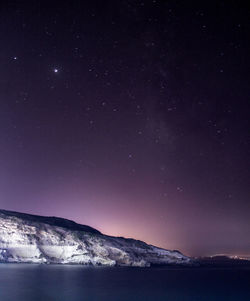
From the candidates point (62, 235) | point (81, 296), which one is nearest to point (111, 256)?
point (62, 235)

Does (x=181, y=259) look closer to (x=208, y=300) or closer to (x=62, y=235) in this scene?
(x=62, y=235)

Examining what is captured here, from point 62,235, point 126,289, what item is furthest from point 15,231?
point 126,289

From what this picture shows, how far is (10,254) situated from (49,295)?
68255 millimetres

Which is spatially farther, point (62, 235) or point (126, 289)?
point (62, 235)

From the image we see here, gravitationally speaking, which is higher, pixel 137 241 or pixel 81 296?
pixel 137 241

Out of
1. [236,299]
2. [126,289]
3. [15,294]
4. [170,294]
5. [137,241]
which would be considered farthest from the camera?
[137,241]

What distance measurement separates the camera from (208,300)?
39188mm

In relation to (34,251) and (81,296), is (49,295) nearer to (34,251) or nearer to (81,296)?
(81,296)

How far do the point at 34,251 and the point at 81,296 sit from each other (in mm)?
68629

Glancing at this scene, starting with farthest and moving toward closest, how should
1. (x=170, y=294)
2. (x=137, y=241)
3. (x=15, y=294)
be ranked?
1. (x=137, y=241)
2. (x=170, y=294)
3. (x=15, y=294)

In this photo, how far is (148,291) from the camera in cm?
4544

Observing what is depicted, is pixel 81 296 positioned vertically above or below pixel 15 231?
below

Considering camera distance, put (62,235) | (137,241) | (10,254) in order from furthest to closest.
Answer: (137,241), (62,235), (10,254)

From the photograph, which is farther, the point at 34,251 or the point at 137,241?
the point at 137,241
